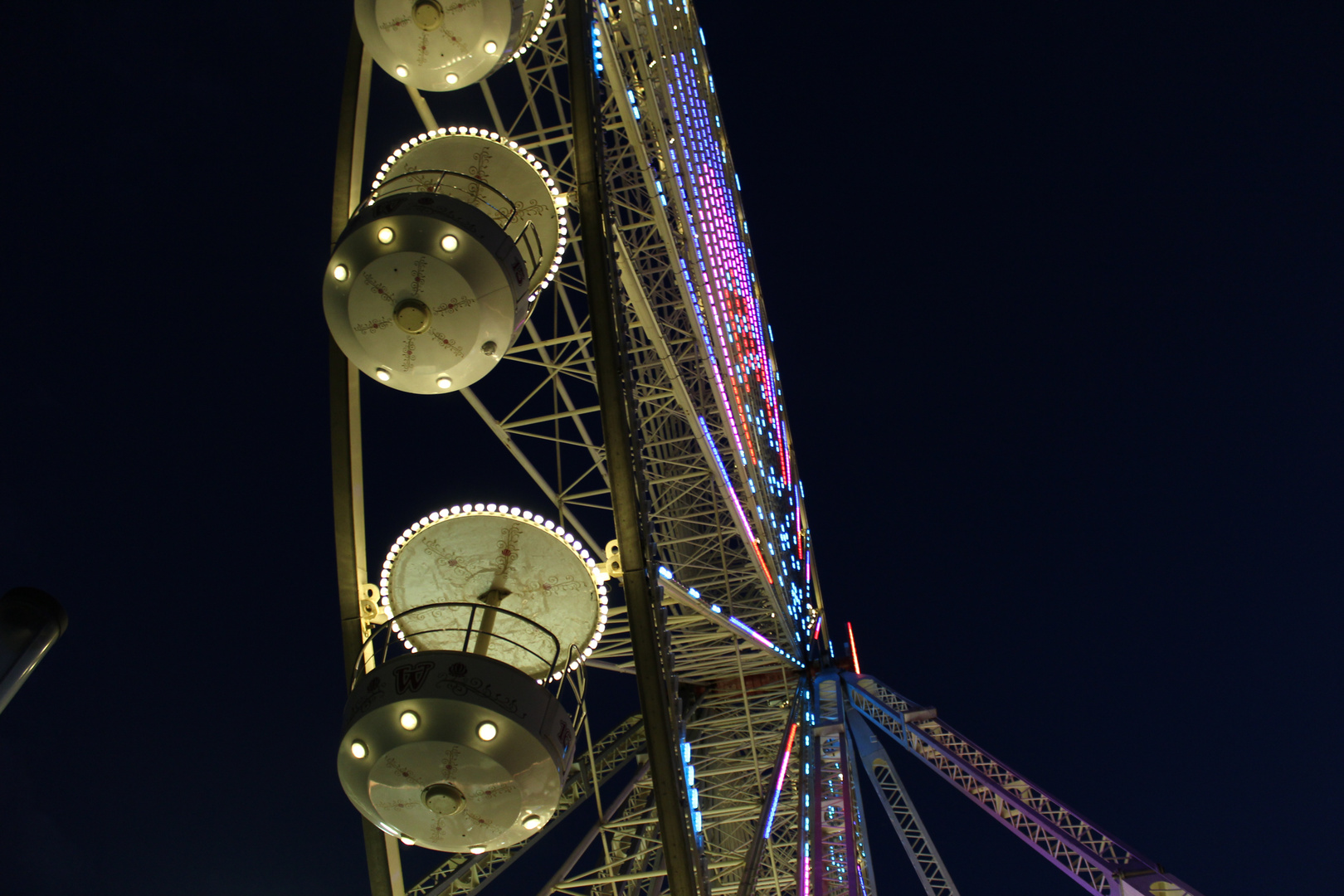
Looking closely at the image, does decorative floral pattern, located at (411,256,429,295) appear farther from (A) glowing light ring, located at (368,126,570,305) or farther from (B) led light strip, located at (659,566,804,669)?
(B) led light strip, located at (659,566,804,669)

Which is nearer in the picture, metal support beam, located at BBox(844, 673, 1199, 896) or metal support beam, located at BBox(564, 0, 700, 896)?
metal support beam, located at BBox(564, 0, 700, 896)

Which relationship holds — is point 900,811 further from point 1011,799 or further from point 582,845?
Result: point 582,845

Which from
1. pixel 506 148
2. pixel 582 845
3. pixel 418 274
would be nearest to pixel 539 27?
pixel 506 148

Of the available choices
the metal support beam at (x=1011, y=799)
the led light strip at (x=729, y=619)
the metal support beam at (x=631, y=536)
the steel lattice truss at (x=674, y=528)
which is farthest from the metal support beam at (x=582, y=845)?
the metal support beam at (x=1011, y=799)

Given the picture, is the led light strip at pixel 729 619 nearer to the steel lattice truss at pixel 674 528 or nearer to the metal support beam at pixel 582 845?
the steel lattice truss at pixel 674 528

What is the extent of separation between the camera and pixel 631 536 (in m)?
6.21

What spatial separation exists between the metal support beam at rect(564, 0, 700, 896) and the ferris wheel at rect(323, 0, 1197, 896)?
0.8 inches

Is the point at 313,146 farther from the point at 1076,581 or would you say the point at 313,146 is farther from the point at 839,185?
the point at 1076,581

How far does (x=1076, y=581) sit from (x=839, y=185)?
20915 millimetres

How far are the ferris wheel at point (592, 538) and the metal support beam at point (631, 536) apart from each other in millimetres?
19

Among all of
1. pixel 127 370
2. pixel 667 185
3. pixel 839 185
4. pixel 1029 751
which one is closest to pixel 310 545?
pixel 127 370

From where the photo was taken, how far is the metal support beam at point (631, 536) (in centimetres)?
598

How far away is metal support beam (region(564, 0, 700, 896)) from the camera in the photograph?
5.98 m

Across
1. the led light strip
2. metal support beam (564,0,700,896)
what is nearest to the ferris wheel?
metal support beam (564,0,700,896)
